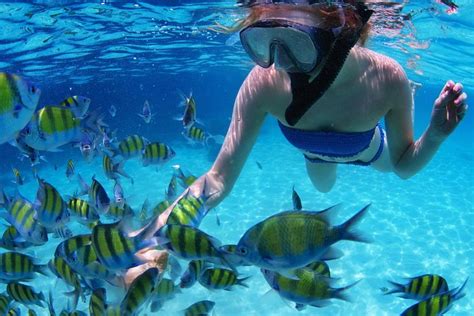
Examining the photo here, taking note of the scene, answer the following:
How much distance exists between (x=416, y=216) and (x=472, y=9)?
727cm

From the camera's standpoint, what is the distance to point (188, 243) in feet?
8.86

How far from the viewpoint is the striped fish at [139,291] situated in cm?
258

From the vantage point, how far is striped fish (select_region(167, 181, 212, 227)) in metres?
3.21

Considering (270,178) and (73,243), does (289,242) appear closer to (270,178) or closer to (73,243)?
(73,243)

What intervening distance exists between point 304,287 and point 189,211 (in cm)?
113

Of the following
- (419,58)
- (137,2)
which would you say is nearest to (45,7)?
(137,2)

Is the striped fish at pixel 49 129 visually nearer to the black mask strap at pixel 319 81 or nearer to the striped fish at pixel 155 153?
the black mask strap at pixel 319 81

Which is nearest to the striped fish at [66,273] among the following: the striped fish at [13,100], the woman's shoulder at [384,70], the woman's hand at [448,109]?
the striped fish at [13,100]

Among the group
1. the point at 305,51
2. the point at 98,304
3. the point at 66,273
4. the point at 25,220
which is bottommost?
the point at 66,273

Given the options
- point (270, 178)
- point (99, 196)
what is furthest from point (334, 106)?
point (270, 178)

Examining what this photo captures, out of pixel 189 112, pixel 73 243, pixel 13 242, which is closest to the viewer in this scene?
pixel 73 243

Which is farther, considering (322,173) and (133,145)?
(133,145)

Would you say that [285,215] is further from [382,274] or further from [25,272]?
[382,274]

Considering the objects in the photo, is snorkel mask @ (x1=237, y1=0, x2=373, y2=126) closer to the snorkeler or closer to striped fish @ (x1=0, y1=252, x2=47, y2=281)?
the snorkeler
